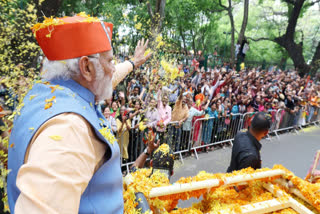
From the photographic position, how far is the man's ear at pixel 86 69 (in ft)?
3.60

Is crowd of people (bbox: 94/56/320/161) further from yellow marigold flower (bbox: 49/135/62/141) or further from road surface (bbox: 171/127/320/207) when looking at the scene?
yellow marigold flower (bbox: 49/135/62/141)

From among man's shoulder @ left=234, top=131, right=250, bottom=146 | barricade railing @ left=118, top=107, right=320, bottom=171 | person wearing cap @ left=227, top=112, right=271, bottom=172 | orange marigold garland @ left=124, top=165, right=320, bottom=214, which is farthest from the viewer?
barricade railing @ left=118, top=107, right=320, bottom=171

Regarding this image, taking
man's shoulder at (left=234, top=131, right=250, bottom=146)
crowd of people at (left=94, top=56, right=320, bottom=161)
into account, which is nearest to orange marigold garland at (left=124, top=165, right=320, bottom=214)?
man's shoulder at (left=234, top=131, right=250, bottom=146)

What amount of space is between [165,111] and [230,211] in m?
3.74

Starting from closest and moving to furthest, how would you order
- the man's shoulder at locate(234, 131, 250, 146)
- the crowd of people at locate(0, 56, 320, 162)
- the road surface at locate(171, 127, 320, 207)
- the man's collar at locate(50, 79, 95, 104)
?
1. the man's collar at locate(50, 79, 95, 104)
2. the man's shoulder at locate(234, 131, 250, 146)
3. the crowd of people at locate(0, 56, 320, 162)
4. the road surface at locate(171, 127, 320, 207)

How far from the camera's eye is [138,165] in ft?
8.96

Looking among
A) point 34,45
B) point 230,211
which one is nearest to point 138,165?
point 230,211

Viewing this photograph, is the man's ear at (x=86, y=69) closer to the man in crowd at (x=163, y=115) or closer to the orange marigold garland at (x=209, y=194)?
the orange marigold garland at (x=209, y=194)

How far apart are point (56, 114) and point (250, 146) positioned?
2.70 meters

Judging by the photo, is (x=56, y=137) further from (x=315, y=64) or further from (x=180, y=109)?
(x=315, y=64)

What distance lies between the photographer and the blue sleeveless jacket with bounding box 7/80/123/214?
0.87m

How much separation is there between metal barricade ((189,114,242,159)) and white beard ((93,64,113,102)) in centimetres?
527

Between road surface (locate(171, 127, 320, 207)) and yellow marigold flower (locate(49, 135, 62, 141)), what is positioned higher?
yellow marigold flower (locate(49, 135, 62, 141))

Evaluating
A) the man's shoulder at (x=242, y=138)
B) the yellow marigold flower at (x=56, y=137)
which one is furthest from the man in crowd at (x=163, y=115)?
the yellow marigold flower at (x=56, y=137)
